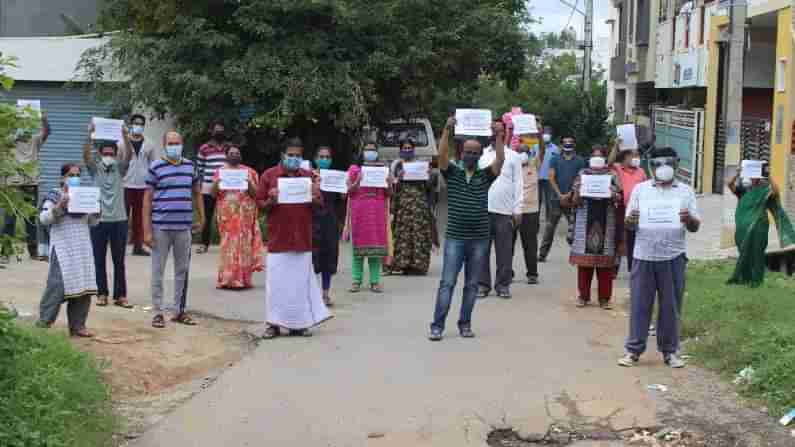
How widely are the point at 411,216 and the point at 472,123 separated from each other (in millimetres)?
4320

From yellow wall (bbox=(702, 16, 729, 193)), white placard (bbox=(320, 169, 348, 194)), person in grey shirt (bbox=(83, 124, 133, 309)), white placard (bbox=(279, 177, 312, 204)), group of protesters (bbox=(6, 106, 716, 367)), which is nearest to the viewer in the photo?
group of protesters (bbox=(6, 106, 716, 367))

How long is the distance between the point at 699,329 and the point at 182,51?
A: 438 inches

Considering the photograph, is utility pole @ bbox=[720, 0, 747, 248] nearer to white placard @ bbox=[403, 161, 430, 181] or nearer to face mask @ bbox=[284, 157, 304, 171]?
white placard @ bbox=[403, 161, 430, 181]

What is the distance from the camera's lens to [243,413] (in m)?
7.79

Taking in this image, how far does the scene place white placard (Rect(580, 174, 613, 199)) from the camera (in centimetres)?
1166

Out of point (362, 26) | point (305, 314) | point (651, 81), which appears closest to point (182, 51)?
point (362, 26)

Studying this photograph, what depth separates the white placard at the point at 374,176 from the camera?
13602 millimetres

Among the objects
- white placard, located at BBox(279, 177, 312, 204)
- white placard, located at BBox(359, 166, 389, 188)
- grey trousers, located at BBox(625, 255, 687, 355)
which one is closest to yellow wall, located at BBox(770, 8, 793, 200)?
white placard, located at BBox(359, 166, 389, 188)

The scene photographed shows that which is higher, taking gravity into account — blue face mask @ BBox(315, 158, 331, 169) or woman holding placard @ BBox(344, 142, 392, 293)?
blue face mask @ BBox(315, 158, 331, 169)

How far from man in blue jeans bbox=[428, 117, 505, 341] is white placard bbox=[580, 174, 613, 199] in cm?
180

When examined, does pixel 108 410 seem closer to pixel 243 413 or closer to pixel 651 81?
pixel 243 413

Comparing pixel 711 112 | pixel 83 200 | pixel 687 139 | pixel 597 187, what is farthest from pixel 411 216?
pixel 687 139

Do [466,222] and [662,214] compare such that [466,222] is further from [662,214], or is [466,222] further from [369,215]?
[369,215]

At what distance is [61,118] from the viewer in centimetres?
2278
